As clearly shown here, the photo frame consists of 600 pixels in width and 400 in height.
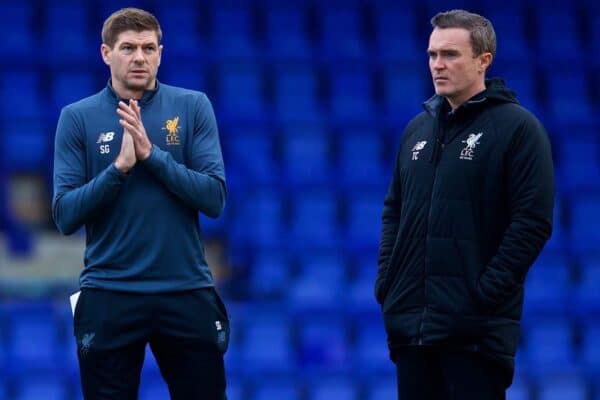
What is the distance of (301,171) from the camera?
748cm

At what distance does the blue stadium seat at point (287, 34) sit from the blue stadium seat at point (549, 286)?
6.36 ft

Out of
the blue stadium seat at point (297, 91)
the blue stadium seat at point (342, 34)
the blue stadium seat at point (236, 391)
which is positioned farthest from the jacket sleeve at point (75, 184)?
the blue stadium seat at point (342, 34)

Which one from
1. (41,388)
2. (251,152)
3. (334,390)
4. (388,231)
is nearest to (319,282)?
(334,390)

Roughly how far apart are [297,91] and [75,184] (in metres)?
4.53

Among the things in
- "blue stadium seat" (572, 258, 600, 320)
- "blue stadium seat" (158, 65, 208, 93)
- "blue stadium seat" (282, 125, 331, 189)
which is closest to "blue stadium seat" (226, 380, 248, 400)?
"blue stadium seat" (282, 125, 331, 189)

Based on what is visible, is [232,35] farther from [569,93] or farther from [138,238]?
[138,238]

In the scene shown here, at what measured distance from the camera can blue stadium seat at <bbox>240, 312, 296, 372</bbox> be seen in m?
6.87

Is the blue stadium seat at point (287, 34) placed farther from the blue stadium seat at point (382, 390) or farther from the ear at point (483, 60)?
the ear at point (483, 60)

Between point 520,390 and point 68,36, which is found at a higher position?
point 68,36

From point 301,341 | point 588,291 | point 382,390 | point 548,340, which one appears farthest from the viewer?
point 588,291

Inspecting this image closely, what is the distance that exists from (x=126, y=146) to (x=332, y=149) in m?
4.54

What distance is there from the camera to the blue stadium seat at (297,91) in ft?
25.3

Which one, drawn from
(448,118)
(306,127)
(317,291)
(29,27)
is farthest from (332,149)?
(448,118)

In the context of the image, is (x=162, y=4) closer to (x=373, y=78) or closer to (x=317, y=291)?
(x=373, y=78)
